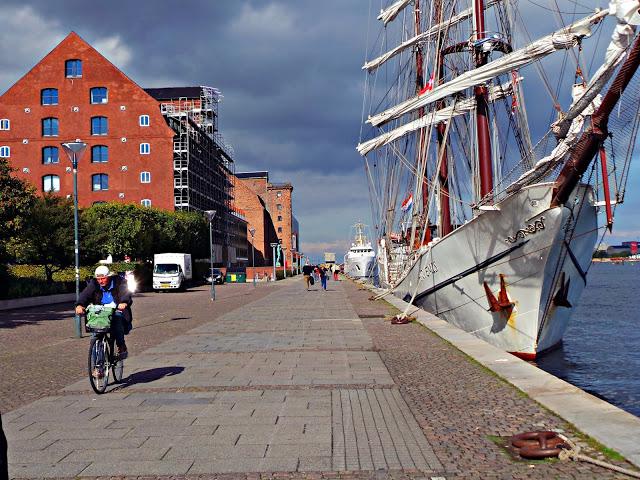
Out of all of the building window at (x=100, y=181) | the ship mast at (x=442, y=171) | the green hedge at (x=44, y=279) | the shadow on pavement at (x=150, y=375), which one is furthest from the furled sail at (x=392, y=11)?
the building window at (x=100, y=181)

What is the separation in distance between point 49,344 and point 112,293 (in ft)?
23.5

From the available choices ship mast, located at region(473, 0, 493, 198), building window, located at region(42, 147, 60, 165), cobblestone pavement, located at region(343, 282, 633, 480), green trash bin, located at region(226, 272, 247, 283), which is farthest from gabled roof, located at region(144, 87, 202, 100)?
cobblestone pavement, located at region(343, 282, 633, 480)

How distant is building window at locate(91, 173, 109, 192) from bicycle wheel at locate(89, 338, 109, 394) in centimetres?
5975

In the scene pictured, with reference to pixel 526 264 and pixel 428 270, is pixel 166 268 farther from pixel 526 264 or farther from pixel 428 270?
pixel 526 264

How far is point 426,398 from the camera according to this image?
24.0 ft

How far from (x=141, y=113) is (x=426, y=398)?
61735 millimetres

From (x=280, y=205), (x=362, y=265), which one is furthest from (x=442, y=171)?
(x=280, y=205)

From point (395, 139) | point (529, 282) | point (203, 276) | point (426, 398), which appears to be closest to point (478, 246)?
point (529, 282)

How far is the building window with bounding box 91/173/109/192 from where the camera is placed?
211ft

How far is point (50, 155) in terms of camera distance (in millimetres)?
63500

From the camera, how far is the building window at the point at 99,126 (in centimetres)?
6431

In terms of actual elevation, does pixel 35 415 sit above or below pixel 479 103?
below

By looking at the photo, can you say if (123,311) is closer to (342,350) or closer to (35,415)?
(35,415)

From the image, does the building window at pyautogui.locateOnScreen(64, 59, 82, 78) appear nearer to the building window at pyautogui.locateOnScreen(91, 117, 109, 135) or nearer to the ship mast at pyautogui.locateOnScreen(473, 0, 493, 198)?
the building window at pyautogui.locateOnScreen(91, 117, 109, 135)
